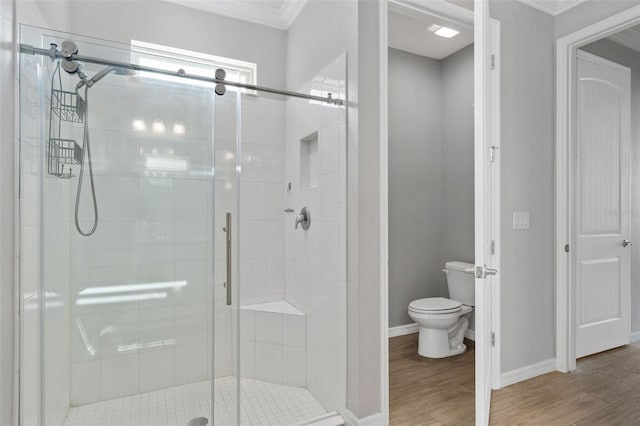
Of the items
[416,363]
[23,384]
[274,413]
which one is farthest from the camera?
[416,363]

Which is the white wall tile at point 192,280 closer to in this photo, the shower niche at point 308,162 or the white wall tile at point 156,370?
the white wall tile at point 156,370

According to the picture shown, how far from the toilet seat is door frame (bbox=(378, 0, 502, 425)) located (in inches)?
16.9

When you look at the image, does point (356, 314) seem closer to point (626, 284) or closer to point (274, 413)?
point (274, 413)

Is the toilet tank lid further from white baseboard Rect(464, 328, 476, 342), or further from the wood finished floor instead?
the wood finished floor

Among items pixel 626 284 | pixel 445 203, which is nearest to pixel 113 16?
pixel 445 203

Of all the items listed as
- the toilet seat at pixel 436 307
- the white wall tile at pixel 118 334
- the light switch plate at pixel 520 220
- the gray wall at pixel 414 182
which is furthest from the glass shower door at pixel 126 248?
the gray wall at pixel 414 182

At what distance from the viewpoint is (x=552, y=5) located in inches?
100

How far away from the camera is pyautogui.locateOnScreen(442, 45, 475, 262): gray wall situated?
10.7ft

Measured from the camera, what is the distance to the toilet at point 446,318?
2723 mm

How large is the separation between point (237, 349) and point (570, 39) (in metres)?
2.97

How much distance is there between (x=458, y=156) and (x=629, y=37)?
167 centimetres

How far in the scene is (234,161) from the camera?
1.76 meters

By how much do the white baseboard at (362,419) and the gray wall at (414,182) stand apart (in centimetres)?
152

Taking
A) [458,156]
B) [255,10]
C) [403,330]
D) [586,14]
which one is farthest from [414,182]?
[255,10]
